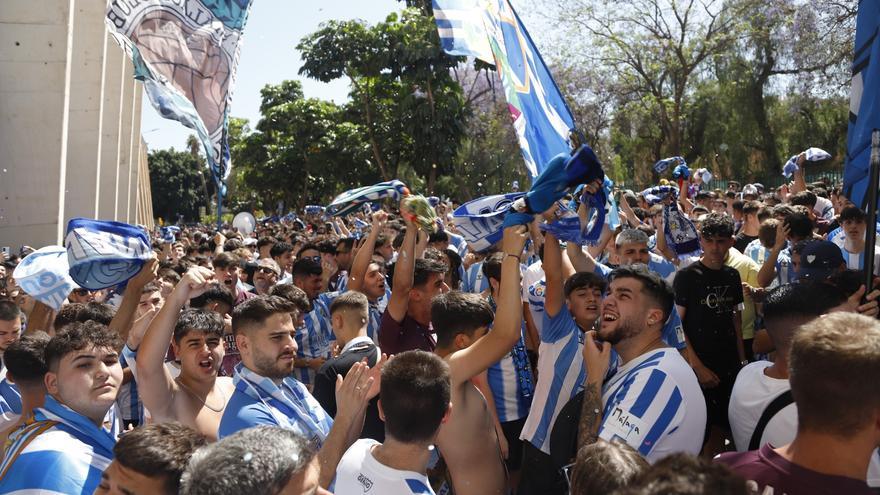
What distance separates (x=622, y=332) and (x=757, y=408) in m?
0.66

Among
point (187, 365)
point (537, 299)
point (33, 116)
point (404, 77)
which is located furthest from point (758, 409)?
point (404, 77)

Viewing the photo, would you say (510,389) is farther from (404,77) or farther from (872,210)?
(404,77)

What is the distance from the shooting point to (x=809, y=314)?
3.74m

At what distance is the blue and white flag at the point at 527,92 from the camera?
217 inches

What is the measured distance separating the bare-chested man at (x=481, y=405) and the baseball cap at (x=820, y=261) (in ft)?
7.89

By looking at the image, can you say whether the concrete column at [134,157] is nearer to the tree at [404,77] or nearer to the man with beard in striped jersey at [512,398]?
the tree at [404,77]

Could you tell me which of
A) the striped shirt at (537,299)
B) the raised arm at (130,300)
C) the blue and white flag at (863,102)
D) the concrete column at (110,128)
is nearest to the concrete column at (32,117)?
the concrete column at (110,128)

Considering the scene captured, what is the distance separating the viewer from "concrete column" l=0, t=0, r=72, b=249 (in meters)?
15.7

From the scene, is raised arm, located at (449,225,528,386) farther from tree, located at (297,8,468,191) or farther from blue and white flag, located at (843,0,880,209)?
tree, located at (297,8,468,191)

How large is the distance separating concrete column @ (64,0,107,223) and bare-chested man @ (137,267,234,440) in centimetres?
1880

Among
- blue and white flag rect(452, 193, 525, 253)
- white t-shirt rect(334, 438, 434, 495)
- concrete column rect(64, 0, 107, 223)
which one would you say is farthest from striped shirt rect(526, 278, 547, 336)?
concrete column rect(64, 0, 107, 223)

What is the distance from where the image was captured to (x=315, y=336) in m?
6.78

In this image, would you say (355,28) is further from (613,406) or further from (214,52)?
(613,406)

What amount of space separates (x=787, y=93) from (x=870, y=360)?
33.0 metres
